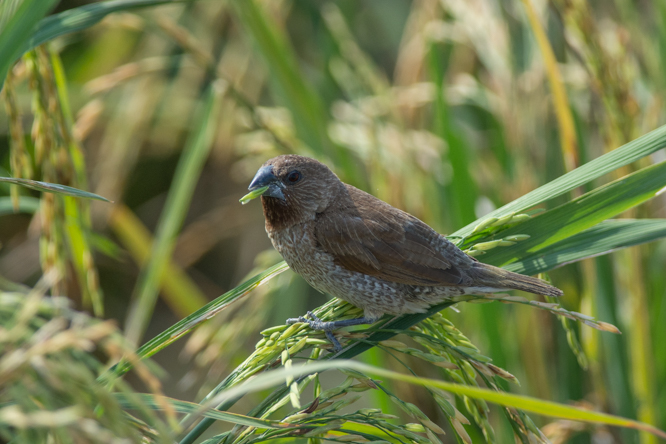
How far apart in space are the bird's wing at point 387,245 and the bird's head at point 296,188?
0.07 metres

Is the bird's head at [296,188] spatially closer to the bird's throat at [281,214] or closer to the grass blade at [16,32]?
the bird's throat at [281,214]

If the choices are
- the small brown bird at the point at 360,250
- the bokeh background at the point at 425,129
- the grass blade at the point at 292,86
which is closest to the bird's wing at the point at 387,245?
the small brown bird at the point at 360,250

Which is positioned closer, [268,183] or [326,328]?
[326,328]

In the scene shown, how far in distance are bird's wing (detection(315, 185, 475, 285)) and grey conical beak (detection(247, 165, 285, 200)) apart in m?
0.19

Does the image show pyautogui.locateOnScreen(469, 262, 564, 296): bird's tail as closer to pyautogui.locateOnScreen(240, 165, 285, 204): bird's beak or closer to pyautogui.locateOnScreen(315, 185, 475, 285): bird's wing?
pyautogui.locateOnScreen(315, 185, 475, 285): bird's wing

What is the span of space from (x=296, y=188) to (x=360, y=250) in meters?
0.35

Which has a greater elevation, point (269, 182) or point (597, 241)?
point (269, 182)

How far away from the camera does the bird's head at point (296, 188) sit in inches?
81.9

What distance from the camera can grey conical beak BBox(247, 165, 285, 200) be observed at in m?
2.05

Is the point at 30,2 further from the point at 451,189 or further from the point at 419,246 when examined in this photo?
the point at 451,189

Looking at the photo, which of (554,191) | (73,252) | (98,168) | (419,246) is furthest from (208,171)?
(554,191)

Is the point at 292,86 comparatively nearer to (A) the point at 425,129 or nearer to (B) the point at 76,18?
(B) the point at 76,18

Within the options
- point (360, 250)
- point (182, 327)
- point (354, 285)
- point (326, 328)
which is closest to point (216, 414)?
point (182, 327)

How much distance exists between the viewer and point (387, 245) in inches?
77.4
